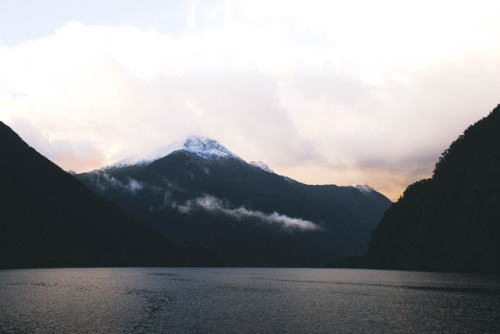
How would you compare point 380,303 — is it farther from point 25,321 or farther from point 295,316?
point 25,321

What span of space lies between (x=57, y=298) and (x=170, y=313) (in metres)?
35.9

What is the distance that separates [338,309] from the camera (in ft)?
283

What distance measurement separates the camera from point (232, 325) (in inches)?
2611

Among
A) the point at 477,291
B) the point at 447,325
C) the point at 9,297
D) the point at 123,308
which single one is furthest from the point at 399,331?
the point at 9,297

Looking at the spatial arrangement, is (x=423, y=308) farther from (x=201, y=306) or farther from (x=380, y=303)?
(x=201, y=306)

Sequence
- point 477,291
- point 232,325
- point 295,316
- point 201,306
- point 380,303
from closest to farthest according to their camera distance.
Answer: point 232,325, point 295,316, point 201,306, point 380,303, point 477,291

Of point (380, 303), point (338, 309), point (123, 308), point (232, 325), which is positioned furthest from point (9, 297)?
point (380, 303)

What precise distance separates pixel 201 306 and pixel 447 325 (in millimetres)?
45957

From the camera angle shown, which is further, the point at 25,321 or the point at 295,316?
the point at 295,316

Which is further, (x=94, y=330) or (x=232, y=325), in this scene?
(x=232, y=325)

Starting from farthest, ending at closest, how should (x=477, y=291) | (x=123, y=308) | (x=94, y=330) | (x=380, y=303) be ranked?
(x=477, y=291)
(x=380, y=303)
(x=123, y=308)
(x=94, y=330)

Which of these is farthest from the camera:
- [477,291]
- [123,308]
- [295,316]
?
[477,291]

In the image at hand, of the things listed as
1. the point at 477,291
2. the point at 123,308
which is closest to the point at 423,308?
the point at 477,291

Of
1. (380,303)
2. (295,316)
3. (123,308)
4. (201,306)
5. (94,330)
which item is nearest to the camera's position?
(94,330)
